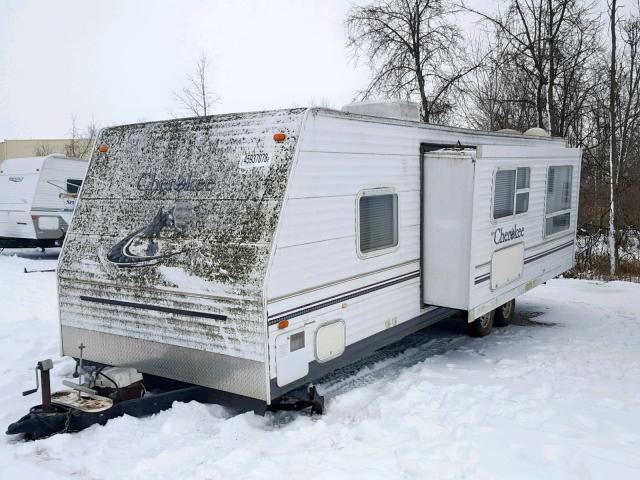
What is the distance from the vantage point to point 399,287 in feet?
20.7

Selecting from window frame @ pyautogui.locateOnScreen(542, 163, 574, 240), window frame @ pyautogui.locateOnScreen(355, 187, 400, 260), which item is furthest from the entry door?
window frame @ pyautogui.locateOnScreen(542, 163, 574, 240)

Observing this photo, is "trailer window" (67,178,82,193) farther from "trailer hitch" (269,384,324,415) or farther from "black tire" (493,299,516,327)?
"trailer hitch" (269,384,324,415)

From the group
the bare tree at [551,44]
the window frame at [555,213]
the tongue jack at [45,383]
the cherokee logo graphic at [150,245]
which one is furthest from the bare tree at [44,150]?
the tongue jack at [45,383]

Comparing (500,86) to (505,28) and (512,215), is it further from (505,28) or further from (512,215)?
(512,215)

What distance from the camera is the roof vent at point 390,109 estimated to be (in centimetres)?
673

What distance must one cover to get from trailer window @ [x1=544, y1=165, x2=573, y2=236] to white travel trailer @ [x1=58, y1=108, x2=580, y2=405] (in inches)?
81.2

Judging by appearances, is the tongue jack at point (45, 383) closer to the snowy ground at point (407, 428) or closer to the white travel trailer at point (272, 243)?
the snowy ground at point (407, 428)

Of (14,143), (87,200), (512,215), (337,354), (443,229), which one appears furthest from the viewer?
(14,143)

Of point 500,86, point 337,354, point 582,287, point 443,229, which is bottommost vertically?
point 582,287

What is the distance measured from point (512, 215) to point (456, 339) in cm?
190

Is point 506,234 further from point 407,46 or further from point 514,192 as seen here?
point 407,46

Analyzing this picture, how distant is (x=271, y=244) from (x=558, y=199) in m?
6.12

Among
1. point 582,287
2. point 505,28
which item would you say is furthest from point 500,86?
point 582,287

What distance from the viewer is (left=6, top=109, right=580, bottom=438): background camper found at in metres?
4.83
